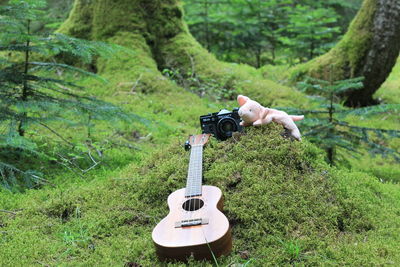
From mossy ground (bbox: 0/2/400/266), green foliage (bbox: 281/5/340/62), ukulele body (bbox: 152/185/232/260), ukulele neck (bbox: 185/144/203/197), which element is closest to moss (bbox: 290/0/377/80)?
green foliage (bbox: 281/5/340/62)

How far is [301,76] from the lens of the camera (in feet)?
26.9

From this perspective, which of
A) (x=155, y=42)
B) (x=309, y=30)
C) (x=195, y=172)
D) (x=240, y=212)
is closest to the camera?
(x=240, y=212)

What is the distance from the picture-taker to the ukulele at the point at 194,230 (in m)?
1.92

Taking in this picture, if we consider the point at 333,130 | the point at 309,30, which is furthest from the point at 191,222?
the point at 309,30

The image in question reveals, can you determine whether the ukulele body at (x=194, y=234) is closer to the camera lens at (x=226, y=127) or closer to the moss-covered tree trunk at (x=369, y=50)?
the camera lens at (x=226, y=127)

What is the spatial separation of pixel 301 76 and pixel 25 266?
735cm

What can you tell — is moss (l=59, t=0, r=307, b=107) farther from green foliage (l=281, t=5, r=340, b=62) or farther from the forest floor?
green foliage (l=281, t=5, r=340, b=62)

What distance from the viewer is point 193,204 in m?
2.31

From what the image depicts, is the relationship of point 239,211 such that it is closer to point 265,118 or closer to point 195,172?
point 195,172

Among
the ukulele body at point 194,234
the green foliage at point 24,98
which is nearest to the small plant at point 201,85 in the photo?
the green foliage at point 24,98

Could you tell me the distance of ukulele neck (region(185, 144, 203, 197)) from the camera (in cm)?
244

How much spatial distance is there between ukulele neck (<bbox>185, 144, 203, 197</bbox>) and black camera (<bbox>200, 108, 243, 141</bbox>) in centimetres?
19

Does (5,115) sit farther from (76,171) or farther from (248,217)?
(248,217)

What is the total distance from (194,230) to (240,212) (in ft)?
1.72
